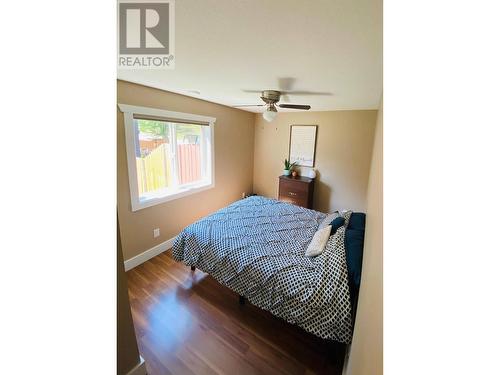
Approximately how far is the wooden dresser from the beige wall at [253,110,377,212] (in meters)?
0.30

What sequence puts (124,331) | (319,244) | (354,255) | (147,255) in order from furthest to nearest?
(147,255) < (319,244) < (354,255) < (124,331)

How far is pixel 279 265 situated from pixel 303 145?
2824 millimetres

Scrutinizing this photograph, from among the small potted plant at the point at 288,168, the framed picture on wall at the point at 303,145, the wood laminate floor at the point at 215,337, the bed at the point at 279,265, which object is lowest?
the wood laminate floor at the point at 215,337

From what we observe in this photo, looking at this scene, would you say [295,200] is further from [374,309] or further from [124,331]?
[374,309]

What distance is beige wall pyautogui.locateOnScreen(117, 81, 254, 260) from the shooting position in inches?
87.7

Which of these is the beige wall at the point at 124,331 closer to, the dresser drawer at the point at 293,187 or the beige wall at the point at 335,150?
the dresser drawer at the point at 293,187

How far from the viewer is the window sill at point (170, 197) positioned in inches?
96.0

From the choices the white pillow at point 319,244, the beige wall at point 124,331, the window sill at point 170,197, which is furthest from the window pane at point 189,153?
the white pillow at point 319,244

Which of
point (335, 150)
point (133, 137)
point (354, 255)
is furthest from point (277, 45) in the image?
point (335, 150)

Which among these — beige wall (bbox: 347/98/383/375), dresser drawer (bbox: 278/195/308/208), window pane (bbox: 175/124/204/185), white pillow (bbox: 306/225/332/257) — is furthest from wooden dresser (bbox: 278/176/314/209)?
beige wall (bbox: 347/98/383/375)

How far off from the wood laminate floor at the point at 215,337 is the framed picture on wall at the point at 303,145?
2.80m

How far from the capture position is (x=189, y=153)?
3.15 m

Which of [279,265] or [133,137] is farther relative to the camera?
[133,137]
